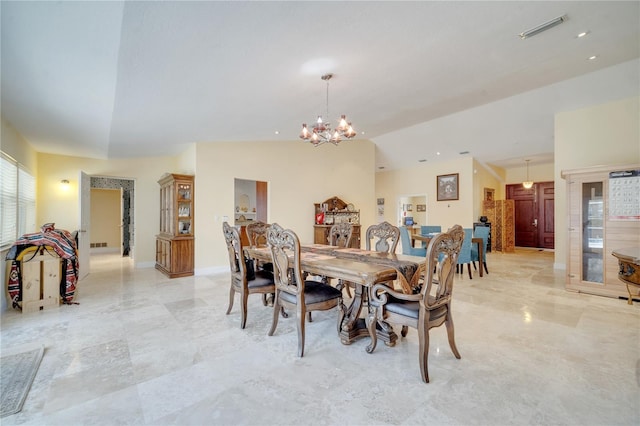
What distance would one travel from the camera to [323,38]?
253 centimetres

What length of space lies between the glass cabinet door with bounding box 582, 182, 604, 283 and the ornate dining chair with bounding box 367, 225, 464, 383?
11.1 feet

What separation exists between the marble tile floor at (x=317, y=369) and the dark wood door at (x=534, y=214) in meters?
6.57

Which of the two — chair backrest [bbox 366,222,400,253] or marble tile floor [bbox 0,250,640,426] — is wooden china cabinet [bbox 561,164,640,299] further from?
chair backrest [bbox 366,222,400,253]

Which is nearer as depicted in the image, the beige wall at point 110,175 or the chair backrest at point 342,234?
the chair backrest at point 342,234

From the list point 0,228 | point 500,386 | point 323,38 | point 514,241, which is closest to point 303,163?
point 323,38

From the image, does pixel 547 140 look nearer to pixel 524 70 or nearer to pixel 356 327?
pixel 524 70

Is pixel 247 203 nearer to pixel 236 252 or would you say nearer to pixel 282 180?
pixel 282 180

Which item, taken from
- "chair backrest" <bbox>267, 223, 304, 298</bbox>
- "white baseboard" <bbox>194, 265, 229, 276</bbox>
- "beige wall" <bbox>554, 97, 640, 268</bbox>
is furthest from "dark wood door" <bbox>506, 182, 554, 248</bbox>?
"chair backrest" <bbox>267, 223, 304, 298</bbox>

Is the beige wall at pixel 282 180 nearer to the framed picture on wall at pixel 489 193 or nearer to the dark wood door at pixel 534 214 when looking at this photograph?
the framed picture on wall at pixel 489 193

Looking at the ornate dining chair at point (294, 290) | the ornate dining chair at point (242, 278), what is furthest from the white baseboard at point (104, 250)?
the ornate dining chair at point (294, 290)

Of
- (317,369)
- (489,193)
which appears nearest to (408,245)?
(317,369)

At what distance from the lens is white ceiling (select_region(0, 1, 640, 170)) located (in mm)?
2121

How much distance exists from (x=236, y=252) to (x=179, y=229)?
2.98 m

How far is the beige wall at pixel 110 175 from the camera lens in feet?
18.5
